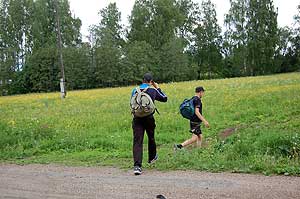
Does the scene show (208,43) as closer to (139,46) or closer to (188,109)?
(139,46)

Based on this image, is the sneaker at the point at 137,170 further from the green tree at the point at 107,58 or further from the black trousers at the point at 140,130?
the green tree at the point at 107,58

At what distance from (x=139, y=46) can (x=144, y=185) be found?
68576 millimetres

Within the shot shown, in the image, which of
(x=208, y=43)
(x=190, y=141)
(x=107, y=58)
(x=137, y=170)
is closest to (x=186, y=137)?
(x=190, y=141)

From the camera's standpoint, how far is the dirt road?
607 cm

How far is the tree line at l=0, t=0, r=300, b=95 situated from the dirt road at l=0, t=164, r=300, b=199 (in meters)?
62.4

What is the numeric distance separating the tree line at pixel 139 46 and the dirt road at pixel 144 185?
62386 mm

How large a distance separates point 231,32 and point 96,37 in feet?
92.4

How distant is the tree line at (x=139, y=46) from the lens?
71.2 meters

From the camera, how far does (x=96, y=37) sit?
254ft

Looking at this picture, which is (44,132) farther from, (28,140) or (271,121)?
(271,121)

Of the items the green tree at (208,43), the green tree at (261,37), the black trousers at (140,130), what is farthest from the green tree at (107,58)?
the black trousers at (140,130)

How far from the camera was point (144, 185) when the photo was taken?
680cm

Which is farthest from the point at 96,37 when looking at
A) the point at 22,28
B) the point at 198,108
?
the point at 198,108

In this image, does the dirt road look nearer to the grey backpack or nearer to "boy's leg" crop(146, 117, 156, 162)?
"boy's leg" crop(146, 117, 156, 162)
